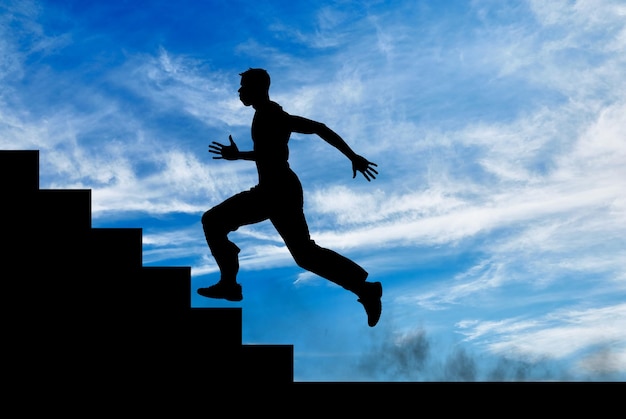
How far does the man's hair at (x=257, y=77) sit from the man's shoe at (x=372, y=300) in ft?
7.65

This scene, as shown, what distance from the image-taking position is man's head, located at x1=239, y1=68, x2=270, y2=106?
772cm

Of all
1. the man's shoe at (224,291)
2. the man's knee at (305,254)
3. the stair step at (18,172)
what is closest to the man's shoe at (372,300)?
the man's knee at (305,254)

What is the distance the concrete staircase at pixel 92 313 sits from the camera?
668 centimetres

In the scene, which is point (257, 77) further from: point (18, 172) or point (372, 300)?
point (372, 300)

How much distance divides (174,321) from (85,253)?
1.12 meters

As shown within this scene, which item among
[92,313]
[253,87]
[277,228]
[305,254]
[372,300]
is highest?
[253,87]

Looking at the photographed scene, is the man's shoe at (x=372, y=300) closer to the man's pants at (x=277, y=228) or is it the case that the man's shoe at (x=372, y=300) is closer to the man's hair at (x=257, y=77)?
the man's pants at (x=277, y=228)

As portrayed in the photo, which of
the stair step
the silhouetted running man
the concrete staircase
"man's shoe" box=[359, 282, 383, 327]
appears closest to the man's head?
the silhouetted running man

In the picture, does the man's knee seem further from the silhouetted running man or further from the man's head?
A: the man's head

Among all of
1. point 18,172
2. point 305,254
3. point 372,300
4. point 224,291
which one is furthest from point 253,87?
point 372,300

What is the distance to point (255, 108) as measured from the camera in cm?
775

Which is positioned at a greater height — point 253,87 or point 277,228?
point 253,87

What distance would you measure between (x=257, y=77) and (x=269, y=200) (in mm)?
1269

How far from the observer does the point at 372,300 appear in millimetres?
8008
